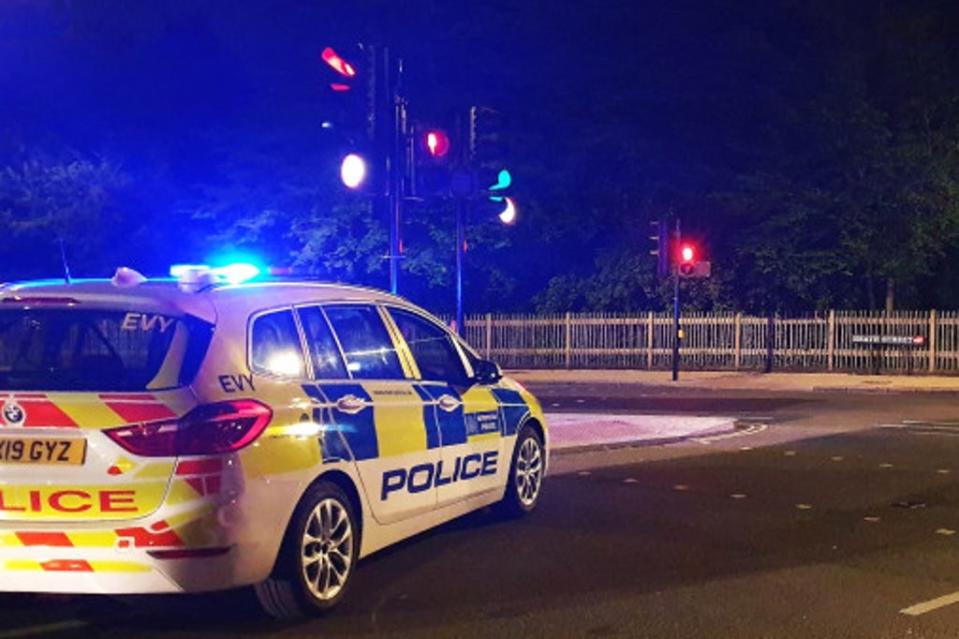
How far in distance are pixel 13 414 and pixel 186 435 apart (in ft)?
2.64

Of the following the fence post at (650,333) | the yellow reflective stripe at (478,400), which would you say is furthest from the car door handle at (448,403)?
the fence post at (650,333)

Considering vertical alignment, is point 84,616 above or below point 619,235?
below

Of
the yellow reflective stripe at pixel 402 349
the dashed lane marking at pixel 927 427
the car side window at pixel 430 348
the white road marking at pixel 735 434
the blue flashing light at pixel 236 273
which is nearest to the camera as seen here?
the blue flashing light at pixel 236 273

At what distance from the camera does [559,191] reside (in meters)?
32.0

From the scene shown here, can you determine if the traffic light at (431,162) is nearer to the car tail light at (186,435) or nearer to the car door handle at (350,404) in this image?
the car door handle at (350,404)

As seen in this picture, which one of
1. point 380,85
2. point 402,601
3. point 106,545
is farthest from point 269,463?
point 380,85

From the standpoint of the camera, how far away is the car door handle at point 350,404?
6.37 meters

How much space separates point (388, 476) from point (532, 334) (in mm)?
25420

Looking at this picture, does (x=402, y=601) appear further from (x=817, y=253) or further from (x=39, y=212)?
(x=39, y=212)

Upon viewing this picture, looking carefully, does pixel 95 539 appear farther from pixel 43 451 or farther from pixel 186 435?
pixel 186 435

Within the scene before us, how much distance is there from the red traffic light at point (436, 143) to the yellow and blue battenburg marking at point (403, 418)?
535 centimetres

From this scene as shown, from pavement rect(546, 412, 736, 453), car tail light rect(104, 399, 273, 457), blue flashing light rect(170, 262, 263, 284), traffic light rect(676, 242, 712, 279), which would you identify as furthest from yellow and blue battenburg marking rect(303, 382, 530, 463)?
traffic light rect(676, 242, 712, 279)

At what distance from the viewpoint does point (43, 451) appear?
5.52m

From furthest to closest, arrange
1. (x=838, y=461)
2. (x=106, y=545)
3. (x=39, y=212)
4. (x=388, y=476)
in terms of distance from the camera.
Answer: (x=39, y=212), (x=838, y=461), (x=388, y=476), (x=106, y=545)
